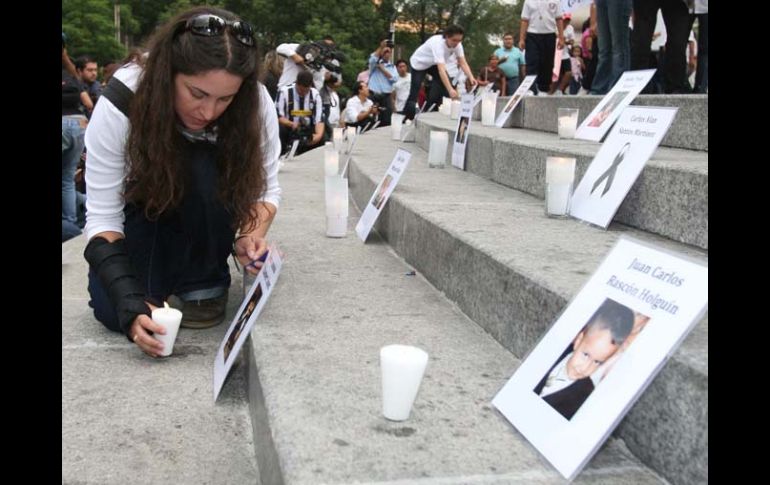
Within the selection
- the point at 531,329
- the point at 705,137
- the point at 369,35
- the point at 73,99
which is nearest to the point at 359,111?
the point at 73,99

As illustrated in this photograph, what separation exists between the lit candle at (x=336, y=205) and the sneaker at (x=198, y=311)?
781 millimetres

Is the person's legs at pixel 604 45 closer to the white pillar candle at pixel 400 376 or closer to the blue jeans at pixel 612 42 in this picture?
the blue jeans at pixel 612 42

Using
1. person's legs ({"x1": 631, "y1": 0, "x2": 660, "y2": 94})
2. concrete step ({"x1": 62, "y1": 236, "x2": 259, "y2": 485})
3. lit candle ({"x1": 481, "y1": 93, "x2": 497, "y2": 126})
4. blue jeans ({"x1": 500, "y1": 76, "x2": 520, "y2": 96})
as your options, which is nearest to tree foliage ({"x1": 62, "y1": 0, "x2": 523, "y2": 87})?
blue jeans ({"x1": 500, "y1": 76, "x2": 520, "y2": 96})

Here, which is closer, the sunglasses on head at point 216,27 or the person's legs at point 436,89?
the sunglasses on head at point 216,27

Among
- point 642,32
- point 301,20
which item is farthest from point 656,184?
point 301,20

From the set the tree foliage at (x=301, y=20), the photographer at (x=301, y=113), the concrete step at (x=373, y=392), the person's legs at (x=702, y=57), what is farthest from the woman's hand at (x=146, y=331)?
the tree foliage at (x=301, y=20)

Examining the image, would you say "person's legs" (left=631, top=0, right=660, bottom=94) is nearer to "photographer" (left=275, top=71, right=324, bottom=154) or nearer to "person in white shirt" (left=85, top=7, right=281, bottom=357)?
"person in white shirt" (left=85, top=7, right=281, bottom=357)

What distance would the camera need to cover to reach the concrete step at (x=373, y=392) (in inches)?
49.8

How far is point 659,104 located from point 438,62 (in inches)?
196

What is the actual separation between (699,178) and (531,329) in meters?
0.69

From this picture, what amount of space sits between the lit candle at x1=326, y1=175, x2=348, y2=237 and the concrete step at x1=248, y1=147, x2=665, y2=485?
488 millimetres

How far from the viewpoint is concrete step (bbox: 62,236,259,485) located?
166 centimetres

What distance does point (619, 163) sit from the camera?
7.75 ft

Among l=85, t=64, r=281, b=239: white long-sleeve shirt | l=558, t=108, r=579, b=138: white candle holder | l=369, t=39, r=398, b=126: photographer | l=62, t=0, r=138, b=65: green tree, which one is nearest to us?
l=85, t=64, r=281, b=239: white long-sleeve shirt
